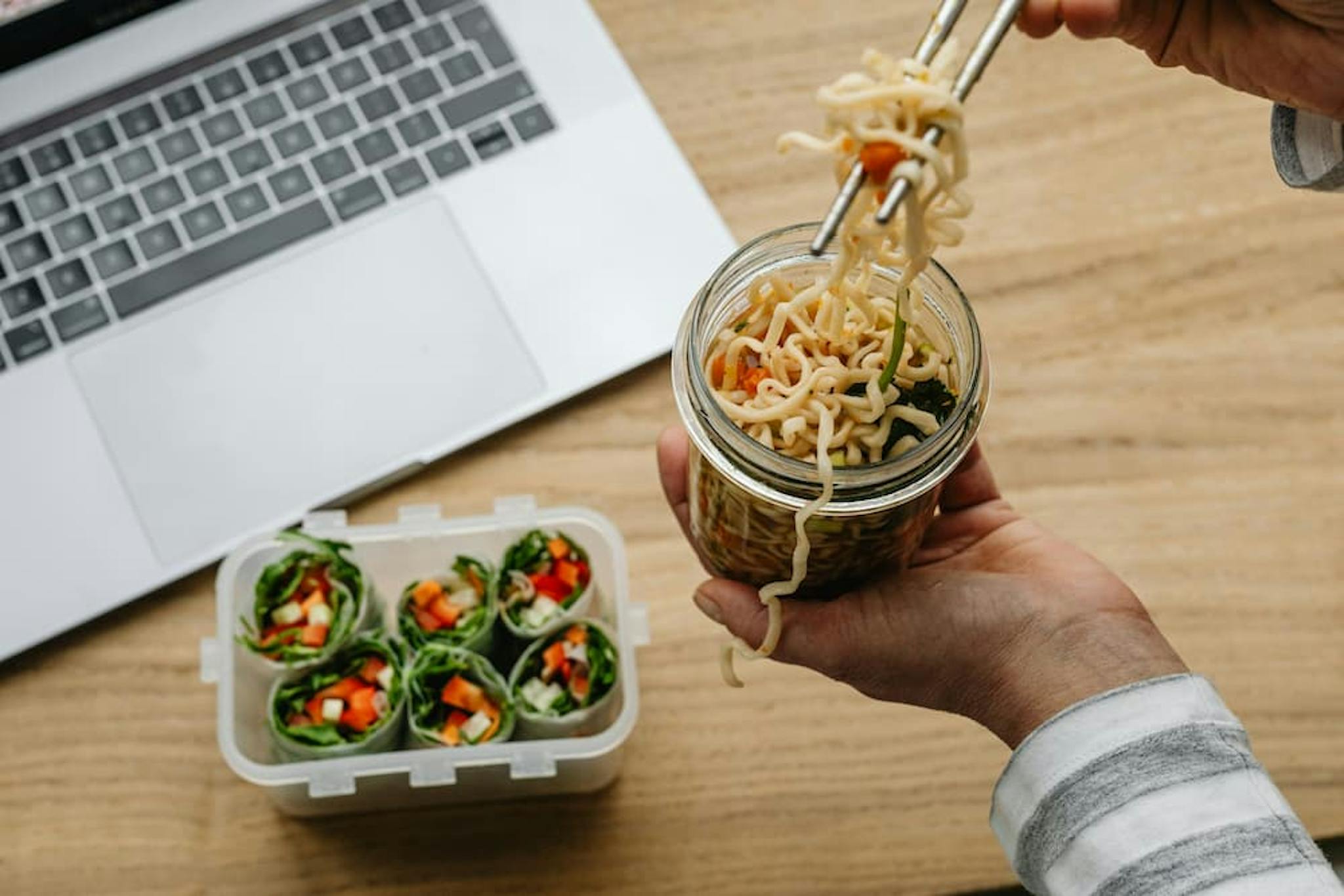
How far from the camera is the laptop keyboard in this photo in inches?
37.6

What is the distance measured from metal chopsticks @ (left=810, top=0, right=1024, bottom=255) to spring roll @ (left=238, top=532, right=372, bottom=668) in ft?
1.41

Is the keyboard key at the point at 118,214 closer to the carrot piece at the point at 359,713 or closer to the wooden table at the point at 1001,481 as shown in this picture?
the wooden table at the point at 1001,481

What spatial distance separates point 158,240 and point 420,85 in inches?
9.3

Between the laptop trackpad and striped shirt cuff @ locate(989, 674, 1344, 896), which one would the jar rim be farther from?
the laptop trackpad

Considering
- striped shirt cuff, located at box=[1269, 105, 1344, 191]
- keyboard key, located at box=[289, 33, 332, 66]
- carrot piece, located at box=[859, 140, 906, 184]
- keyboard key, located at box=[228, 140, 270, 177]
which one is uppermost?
carrot piece, located at box=[859, 140, 906, 184]

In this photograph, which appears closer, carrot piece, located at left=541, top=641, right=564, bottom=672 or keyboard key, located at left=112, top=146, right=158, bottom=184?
carrot piece, located at left=541, top=641, right=564, bottom=672

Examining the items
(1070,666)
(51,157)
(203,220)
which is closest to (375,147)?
(203,220)

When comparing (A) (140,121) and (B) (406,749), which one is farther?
(A) (140,121)

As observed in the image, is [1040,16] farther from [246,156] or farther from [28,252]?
[28,252]

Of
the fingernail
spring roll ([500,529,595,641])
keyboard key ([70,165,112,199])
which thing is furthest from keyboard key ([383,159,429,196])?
the fingernail

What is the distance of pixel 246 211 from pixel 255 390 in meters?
0.15

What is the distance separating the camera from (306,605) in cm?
83

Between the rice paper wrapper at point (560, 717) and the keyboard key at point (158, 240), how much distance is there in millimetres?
423

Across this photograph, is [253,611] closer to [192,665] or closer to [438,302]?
[192,665]
